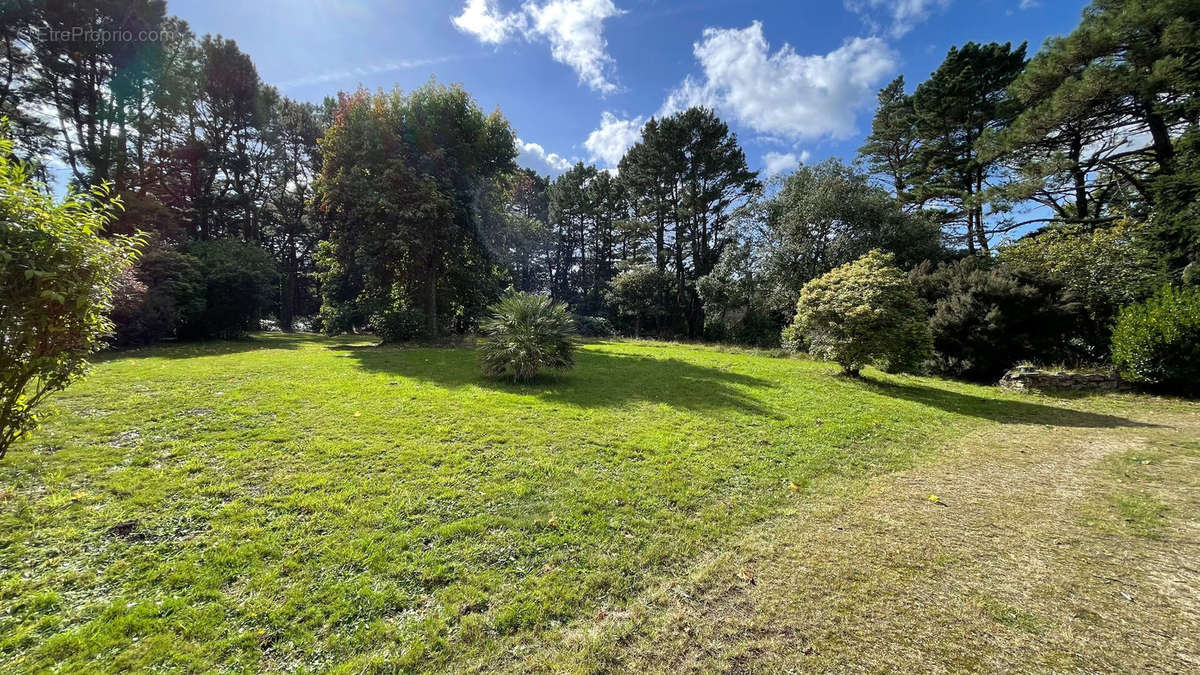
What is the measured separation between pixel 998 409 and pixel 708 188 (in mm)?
25345

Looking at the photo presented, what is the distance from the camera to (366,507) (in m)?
3.47

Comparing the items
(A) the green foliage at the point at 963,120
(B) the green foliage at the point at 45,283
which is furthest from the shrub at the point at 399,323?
(A) the green foliage at the point at 963,120

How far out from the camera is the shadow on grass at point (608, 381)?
306 inches

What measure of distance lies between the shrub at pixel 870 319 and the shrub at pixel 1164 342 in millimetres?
4668

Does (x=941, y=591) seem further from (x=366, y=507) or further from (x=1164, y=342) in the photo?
(x=1164, y=342)

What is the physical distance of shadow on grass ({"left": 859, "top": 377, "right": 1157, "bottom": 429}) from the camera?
7.34 metres

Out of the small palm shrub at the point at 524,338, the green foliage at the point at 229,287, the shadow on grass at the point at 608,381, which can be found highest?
the green foliage at the point at 229,287

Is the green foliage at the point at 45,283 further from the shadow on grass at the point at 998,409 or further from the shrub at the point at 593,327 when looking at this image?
the shrub at the point at 593,327

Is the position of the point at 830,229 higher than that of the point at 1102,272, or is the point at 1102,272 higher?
the point at 830,229

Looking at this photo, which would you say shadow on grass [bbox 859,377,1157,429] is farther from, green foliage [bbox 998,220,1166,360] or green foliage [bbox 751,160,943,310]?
green foliage [bbox 751,160,943,310]

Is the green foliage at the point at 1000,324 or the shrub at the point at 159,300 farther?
the shrub at the point at 159,300

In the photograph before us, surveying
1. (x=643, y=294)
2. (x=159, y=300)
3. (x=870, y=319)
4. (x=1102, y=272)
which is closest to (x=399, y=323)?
(x=159, y=300)

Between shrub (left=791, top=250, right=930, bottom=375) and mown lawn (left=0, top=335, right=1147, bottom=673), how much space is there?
217 cm

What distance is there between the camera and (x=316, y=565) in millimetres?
2744
